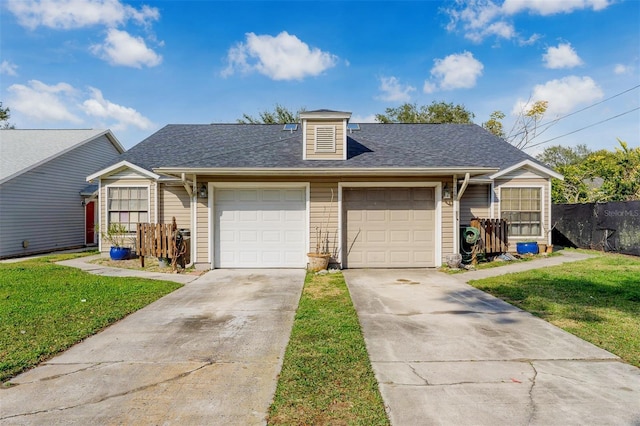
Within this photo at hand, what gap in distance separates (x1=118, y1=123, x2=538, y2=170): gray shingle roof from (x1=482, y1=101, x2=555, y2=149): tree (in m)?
12.9

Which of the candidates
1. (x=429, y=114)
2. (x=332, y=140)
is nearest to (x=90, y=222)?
(x=332, y=140)

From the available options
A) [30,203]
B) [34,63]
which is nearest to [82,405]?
[30,203]

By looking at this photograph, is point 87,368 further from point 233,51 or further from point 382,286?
point 233,51

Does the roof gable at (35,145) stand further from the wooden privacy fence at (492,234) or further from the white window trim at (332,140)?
the wooden privacy fence at (492,234)

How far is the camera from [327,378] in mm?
3018

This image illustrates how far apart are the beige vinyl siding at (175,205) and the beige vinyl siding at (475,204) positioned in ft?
28.6

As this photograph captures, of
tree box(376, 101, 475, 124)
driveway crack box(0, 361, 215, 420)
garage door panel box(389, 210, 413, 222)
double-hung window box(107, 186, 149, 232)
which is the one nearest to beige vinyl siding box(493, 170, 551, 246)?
garage door panel box(389, 210, 413, 222)

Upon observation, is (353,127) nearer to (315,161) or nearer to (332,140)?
(332,140)

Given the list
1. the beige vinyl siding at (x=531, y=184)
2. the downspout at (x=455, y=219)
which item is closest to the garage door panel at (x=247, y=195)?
the downspout at (x=455, y=219)

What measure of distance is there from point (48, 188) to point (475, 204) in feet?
50.3

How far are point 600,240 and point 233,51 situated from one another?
52.1ft

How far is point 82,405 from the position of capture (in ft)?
8.65

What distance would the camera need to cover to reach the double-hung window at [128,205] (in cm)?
1130

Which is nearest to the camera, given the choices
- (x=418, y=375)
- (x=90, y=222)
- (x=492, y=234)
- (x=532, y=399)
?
(x=532, y=399)
